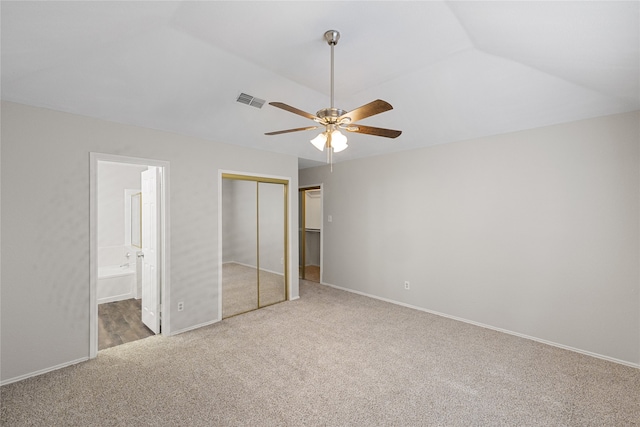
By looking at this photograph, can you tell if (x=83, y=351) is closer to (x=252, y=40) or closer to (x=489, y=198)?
(x=252, y=40)

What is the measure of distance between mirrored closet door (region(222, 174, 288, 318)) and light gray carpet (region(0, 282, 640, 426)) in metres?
0.77

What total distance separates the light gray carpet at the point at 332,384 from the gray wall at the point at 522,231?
1.25ft

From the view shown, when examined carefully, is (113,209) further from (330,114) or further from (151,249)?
(330,114)

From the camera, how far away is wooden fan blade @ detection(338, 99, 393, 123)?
5.46 feet

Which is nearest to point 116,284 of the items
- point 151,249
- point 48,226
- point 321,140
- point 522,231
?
point 151,249

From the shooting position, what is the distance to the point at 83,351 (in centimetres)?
283

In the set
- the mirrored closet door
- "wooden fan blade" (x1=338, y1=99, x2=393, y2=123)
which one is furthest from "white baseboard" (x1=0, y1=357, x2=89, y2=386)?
"wooden fan blade" (x1=338, y1=99, x2=393, y2=123)

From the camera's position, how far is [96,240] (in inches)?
114

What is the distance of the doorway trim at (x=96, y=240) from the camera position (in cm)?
287

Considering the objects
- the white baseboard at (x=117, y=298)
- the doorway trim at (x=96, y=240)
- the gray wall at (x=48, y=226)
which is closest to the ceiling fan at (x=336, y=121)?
the doorway trim at (x=96, y=240)

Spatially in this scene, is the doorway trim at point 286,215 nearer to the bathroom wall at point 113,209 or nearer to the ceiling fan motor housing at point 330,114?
the bathroom wall at point 113,209

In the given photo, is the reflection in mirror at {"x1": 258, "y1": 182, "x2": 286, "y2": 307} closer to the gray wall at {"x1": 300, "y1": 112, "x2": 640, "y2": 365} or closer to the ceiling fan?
the gray wall at {"x1": 300, "y1": 112, "x2": 640, "y2": 365}

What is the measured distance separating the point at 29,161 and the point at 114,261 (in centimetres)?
329

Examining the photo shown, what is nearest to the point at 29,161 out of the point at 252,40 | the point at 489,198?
the point at 252,40
